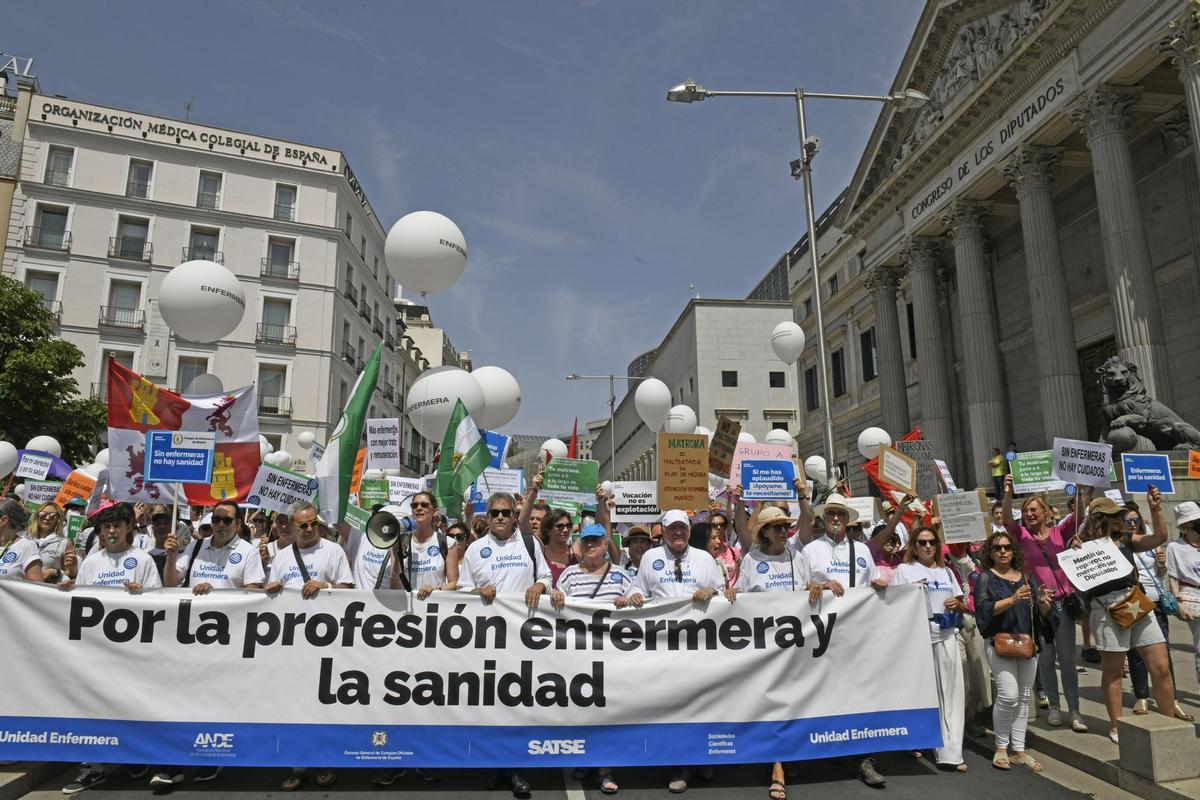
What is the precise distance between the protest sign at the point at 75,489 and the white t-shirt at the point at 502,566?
8.10 meters

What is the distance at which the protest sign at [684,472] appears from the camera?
8008 mm

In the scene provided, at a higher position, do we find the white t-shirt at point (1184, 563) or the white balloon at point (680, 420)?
the white balloon at point (680, 420)

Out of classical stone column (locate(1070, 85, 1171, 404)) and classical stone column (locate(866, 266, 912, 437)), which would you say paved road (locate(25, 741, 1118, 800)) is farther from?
classical stone column (locate(866, 266, 912, 437))

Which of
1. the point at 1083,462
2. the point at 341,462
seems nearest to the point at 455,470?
the point at 341,462

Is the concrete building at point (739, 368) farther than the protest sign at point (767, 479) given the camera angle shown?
Yes

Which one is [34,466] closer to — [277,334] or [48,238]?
[277,334]

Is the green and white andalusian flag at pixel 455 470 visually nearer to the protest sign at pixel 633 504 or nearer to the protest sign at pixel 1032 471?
the protest sign at pixel 633 504

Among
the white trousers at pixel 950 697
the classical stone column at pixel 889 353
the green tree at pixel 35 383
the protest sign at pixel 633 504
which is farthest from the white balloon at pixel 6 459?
the classical stone column at pixel 889 353

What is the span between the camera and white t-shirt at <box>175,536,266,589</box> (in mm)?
5840

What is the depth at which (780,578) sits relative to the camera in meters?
5.85

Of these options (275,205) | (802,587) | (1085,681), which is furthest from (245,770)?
(275,205)

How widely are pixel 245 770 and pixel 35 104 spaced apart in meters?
42.7

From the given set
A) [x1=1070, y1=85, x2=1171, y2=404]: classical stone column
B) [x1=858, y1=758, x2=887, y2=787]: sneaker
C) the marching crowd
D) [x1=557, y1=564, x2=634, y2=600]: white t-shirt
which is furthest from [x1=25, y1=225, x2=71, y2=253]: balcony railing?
→ [x1=858, y1=758, x2=887, y2=787]: sneaker

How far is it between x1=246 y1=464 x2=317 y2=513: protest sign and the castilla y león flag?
0.42m
